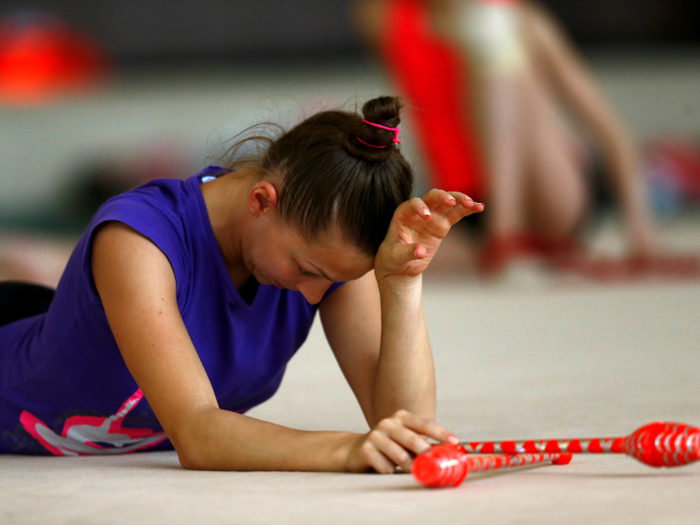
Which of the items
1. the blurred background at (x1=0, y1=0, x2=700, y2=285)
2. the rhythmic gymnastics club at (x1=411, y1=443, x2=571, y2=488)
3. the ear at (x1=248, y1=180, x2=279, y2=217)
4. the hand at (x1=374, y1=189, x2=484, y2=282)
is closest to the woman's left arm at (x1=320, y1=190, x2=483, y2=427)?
the hand at (x1=374, y1=189, x2=484, y2=282)

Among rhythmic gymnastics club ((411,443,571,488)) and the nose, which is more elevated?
the nose

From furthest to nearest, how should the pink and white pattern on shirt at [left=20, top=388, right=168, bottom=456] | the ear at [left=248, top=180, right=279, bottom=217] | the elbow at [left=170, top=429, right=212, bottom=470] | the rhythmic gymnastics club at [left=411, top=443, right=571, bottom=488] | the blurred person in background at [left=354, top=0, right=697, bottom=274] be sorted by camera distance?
the blurred person in background at [left=354, top=0, right=697, bottom=274] < the pink and white pattern on shirt at [left=20, top=388, right=168, bottom=456] < the ear at [left=248, top=180, right=279, bottom=217] < the elbow at [left=170, top=429, right=212, bottom=470] < the rhythmic gymnastics club at [left=411, top=443, right=571, bottom=488]

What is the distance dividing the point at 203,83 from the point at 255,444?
6.44 m

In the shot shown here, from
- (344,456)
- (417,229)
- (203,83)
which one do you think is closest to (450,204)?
(417,229)

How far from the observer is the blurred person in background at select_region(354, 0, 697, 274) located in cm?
264

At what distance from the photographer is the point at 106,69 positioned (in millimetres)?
6109

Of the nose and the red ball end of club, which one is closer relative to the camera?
the red ball end of club

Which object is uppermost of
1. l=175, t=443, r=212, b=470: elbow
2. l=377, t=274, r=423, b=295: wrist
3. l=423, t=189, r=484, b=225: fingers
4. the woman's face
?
l=423, t=189, r=484, b=225: fingers

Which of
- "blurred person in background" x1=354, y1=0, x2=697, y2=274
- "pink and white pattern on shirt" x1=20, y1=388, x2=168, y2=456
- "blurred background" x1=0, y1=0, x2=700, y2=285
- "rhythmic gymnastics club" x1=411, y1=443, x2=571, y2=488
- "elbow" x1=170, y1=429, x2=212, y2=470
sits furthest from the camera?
"blurred background" x1=0, y1=0, x2=700, y2=285

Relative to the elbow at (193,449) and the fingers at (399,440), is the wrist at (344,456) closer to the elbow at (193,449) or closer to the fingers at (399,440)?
the fingers at (399,440)

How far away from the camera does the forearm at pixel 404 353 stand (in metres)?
0.92

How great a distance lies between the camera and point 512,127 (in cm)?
268

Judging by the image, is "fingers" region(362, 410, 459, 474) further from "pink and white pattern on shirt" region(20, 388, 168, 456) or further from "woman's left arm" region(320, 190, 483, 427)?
"pink and white pattern on shirt" region(20, 388, 168, 456)

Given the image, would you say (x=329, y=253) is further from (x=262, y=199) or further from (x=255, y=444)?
(x=255, y=444)
